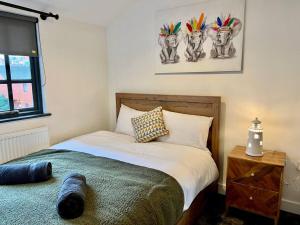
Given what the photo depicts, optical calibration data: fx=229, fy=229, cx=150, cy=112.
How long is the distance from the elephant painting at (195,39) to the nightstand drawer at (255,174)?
1160mm

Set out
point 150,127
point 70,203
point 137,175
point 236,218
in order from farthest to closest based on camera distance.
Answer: point 150,127 < point 236,218 < point 137,175 < point 70,203

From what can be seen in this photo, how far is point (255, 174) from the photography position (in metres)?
2.01

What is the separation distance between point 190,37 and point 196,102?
0.72 meters

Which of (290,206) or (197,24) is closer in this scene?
(290,206)

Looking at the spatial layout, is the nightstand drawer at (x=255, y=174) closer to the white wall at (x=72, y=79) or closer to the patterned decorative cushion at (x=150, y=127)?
the patterned decorative cushion at (x=150, y=127)

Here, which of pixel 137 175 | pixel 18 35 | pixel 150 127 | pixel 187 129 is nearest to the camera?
pixel 137 175

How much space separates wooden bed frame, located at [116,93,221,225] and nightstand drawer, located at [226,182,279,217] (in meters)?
0.26

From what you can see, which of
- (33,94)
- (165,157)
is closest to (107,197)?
(165,157)

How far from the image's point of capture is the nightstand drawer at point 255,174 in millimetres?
1930

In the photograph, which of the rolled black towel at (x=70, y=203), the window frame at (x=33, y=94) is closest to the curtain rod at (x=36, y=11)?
the window frame at (x=33, y=94)

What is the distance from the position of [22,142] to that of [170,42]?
6.33ft

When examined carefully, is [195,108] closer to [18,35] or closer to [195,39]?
[195,39]

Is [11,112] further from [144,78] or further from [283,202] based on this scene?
[283,202]

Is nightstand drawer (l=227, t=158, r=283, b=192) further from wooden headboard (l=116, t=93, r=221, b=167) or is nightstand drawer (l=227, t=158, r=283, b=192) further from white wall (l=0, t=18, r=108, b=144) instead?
white wall (l=0, t=18, r=108, b=144)
